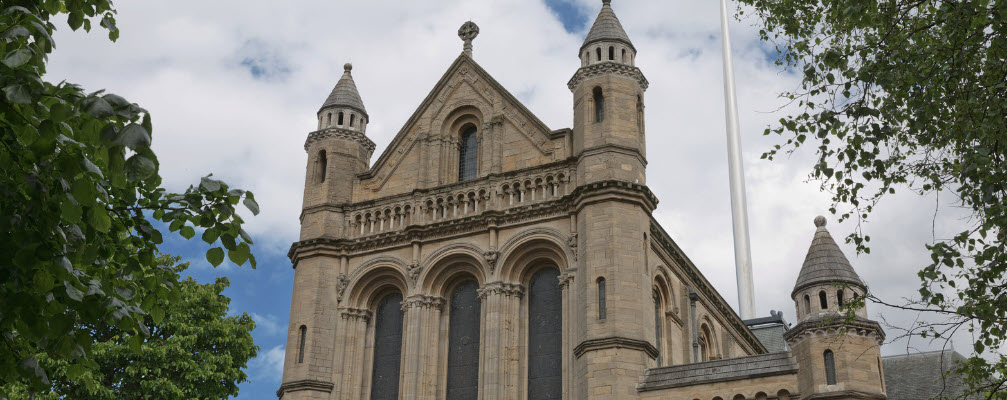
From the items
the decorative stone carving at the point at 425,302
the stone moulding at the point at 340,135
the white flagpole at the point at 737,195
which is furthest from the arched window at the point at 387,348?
the white flagpole at the point at 737,195

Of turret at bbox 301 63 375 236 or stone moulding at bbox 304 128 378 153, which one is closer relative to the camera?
turret at bbox 301 63 375 236

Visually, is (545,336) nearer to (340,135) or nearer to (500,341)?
(500,341)

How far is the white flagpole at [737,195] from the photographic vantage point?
7100cm

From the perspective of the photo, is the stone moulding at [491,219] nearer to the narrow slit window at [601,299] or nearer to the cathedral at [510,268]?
the cathedral at [510,268]

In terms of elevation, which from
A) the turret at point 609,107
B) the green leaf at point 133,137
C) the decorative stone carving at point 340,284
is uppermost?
the turret at point 609,107

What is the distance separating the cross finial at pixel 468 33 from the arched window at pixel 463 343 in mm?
8922

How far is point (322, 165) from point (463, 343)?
8664 mm

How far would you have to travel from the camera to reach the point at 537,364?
96.5ft

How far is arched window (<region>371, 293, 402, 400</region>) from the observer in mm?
31391

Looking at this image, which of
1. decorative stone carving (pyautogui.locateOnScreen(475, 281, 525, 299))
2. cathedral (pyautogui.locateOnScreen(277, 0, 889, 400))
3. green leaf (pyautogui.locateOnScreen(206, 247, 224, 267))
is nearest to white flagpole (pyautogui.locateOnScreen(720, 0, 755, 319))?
cathedral (pyautogui.locateOnScreen(277, 0, 889, 400))

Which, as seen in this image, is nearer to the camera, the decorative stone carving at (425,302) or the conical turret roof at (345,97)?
the decorative stone carving at (425,302)

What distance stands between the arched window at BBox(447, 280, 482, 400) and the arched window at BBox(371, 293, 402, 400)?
172 centimetres

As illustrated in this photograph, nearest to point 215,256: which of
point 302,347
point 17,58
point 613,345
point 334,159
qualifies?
point 17,58

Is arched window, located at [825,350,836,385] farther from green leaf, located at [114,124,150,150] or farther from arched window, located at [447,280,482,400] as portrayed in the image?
green leaf, located at [114,124,150,150]
